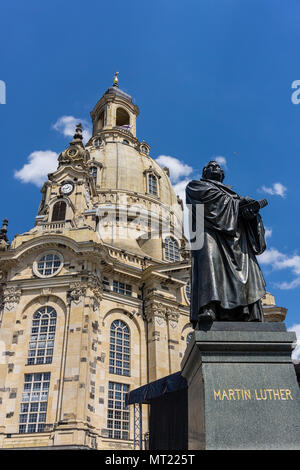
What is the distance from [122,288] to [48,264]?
6.75 m

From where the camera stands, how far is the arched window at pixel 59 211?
35.5m

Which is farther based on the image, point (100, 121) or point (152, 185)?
point (100, 121)

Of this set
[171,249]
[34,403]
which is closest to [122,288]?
[34,403]

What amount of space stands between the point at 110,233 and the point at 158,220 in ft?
24.6

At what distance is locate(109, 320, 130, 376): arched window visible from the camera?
30953mm

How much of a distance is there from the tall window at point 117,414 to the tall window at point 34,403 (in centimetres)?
476

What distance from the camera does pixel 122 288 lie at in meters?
34.6

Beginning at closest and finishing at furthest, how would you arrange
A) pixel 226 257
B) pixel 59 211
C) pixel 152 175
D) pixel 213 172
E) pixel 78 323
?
pixel 226 257, pixel 213 172, pixel 78 323, pixel 59 211, pixel 152 175

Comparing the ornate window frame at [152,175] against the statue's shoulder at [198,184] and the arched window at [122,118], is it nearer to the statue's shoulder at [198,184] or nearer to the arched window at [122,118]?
the arched window at [122,118]

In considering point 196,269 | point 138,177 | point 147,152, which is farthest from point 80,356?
point 147,152

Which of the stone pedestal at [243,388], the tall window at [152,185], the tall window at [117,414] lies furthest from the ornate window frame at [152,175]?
the stone pedestal at [243,388]

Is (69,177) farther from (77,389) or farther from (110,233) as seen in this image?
(77,389)

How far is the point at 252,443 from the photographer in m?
4.84

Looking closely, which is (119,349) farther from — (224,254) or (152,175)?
(152,175)
